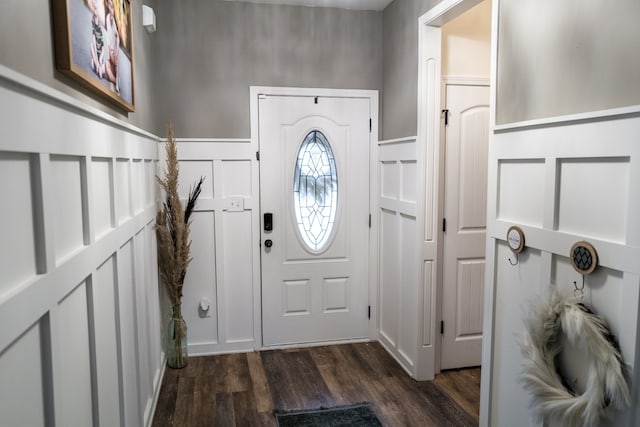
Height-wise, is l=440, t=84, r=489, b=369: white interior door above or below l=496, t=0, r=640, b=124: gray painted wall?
below

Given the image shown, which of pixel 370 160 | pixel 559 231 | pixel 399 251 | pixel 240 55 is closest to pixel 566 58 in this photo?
pixel 559 231

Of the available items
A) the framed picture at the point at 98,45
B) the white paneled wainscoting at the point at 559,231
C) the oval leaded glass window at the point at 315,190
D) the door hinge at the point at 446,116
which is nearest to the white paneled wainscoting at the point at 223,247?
the oval leaded glass window at the point at 315,190

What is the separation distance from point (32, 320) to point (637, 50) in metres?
1.79

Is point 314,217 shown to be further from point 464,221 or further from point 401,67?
point 401,67

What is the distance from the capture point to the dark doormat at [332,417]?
8.49 ft

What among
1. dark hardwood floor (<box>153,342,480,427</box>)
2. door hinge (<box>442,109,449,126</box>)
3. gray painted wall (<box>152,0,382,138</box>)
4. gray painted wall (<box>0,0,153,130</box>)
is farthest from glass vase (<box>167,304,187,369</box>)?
door hinge (<box>442,109,449,126</box>)

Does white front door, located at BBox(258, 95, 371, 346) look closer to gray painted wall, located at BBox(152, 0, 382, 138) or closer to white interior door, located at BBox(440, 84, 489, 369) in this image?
gray painted wall, located at BBox(152, 0, 382, 138)

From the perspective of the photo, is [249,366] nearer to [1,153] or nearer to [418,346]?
[418,346]

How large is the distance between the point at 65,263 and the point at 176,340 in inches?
90.6

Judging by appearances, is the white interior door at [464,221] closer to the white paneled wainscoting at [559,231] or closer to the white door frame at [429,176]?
the white door frame at [429,176]

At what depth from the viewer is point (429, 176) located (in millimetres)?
2996

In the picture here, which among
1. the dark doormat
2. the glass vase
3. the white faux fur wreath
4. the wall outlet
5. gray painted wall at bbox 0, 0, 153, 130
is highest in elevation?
gray painted wall at bbox 0, 0, 153, 130

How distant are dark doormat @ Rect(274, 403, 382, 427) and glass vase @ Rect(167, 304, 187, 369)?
0.97 metres

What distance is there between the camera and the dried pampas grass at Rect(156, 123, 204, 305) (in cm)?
309
